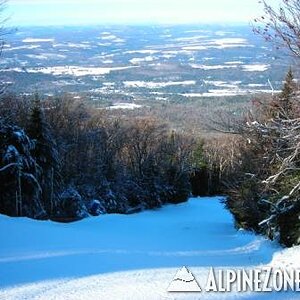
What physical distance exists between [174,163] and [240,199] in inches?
1116

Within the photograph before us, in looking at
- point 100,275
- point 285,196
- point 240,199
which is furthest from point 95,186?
point 100,275

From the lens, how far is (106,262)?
11.1 m

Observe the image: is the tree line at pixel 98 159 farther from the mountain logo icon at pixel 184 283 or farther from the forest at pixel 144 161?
the mountain logo icon at pixel 184 283

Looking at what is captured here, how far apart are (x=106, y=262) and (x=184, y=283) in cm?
266

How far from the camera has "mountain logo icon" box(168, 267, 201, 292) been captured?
334 inches

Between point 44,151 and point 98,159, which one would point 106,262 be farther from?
point 98,159

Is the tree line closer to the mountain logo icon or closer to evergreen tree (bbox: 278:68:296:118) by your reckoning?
evergreen tree (bbox: 278:68:296:118)

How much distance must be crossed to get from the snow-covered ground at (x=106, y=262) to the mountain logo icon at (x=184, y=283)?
11 centimetres

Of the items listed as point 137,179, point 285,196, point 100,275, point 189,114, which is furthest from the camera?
point 189,114

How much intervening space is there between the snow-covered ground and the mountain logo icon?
0.37ft

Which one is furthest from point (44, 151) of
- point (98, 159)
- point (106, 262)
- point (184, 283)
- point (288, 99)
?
point (184, 283)

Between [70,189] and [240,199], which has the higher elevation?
[240,199]

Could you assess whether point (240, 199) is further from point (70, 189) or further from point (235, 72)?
point (235, 72)

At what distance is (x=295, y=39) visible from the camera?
28.2 ft
